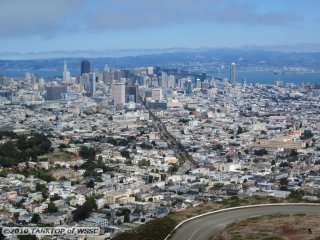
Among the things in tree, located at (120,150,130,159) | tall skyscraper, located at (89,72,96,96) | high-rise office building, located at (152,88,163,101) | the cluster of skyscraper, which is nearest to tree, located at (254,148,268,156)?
tree, located at (120,150,130,159)

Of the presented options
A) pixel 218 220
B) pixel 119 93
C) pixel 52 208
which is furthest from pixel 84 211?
pixel 119 93

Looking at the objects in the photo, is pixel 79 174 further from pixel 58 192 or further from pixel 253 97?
pixel 253 97

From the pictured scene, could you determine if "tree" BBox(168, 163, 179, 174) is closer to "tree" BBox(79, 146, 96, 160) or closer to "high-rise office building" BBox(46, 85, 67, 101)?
"tree" BBox(79, 146, 96, 160)

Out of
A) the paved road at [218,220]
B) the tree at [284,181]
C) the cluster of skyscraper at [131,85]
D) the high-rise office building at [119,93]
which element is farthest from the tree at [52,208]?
the high-rise office building at [119,93]

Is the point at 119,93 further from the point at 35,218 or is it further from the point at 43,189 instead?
the point at 35,218

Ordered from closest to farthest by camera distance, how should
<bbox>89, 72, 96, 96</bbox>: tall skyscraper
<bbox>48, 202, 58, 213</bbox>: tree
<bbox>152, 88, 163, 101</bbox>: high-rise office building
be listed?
<bbox>48, 202, 58, 213</bbox>: tree → <bbox>152, 88, 163, 101</bbox>: high-rise office building → <bbox>89, 72, 96, 96</bbox>: tall skyscraper

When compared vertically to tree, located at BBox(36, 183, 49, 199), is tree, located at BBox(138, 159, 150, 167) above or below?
below

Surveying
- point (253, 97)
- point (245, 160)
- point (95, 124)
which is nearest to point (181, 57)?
point (253, 97)

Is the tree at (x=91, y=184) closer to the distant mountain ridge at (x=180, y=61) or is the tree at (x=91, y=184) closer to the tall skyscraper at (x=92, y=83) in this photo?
the tall skyscraper at (x=92, y=83)
